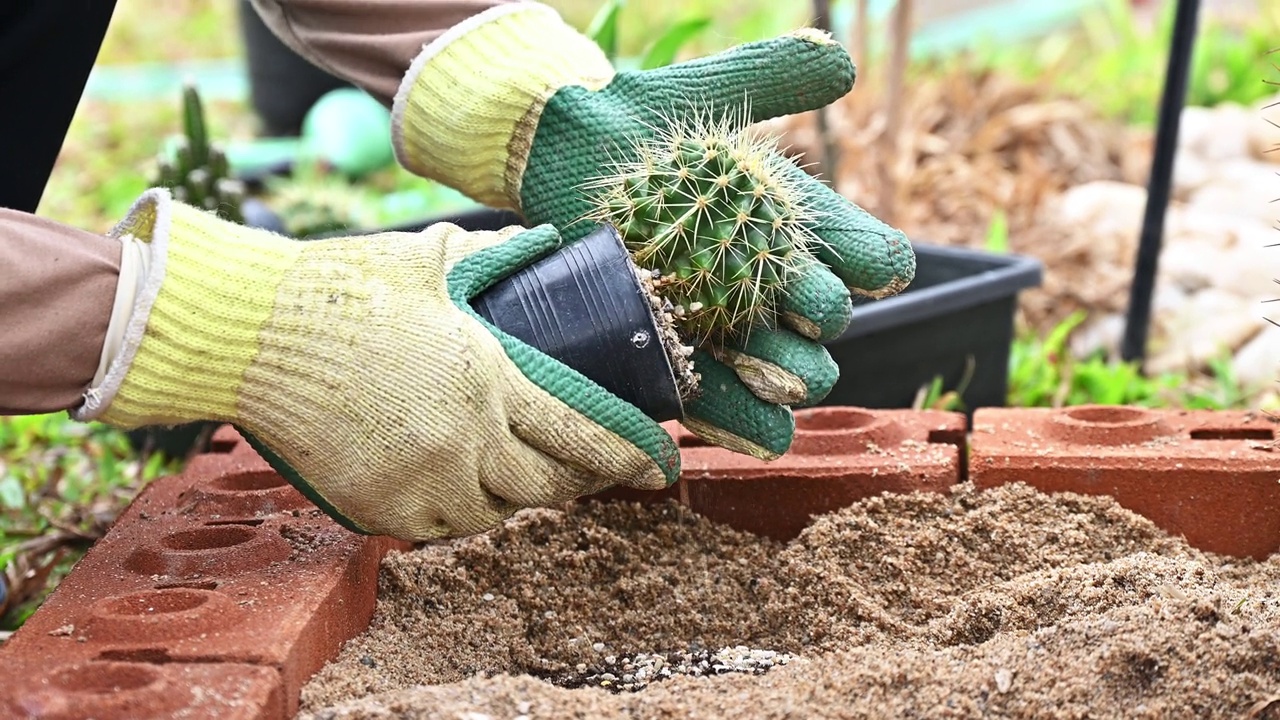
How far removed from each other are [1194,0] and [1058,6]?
4734 millimetres

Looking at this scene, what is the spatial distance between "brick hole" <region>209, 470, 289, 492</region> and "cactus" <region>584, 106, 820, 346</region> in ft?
2.01

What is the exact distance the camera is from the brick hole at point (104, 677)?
4.00ft

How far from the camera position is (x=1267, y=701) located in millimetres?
1255

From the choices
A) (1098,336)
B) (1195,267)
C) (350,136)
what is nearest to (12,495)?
(1098,336)

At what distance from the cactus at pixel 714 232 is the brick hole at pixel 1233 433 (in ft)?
2.21

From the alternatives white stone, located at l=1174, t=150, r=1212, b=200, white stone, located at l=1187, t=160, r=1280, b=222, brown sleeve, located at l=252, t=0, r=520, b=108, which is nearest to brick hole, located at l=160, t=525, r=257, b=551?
brown sleeve, located at l=252, t=0, r=520, b=108

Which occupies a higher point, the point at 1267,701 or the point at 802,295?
the point at 802,295

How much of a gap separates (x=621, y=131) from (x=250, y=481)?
2.22 feet

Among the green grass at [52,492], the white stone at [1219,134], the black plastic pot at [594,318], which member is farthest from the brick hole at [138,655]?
the white stone at [1219,134]

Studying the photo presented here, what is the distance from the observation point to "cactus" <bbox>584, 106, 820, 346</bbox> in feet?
4.85

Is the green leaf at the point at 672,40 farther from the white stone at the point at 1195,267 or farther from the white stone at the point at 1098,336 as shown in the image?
the white stone at the point at 1195,267

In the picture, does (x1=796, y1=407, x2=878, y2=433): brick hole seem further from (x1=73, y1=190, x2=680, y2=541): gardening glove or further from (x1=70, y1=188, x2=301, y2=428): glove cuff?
(x1=70, y1=188, x2=301, y2=428): glove cuff

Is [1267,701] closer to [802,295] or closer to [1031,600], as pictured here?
[1031,600]

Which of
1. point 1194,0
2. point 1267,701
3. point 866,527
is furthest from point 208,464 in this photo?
point 1194,0
